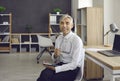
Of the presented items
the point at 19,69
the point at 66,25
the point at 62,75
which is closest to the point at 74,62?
the point at 62,75

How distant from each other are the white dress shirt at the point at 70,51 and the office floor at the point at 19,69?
2.17 m

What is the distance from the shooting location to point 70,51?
327 cm

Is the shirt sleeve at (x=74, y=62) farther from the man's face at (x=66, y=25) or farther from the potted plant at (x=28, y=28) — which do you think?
the potted plant at (x=28, y=28)

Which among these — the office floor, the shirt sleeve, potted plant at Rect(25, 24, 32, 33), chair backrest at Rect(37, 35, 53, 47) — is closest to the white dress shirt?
the shirt sleeve

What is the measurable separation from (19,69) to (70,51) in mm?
3424

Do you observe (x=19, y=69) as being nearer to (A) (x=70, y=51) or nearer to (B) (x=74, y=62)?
(A) (x=70, y=51)

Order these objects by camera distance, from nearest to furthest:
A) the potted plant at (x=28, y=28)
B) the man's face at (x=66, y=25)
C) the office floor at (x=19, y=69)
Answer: the man's face at (x=66, y=25), the office floor at (x=19, y=69), the potted plant at (x=28, y=28)

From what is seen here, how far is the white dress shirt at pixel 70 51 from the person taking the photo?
10.1 feet

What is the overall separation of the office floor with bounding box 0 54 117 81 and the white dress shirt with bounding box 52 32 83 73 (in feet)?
7.12

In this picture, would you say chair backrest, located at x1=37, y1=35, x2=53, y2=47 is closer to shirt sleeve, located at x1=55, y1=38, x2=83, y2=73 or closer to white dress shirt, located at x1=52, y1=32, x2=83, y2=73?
white dress shirt, located at x1=52, y1=32, x2=83, y2=73

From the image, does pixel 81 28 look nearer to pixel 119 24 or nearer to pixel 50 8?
pixel 119 24

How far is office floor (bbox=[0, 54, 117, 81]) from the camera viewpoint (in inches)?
218

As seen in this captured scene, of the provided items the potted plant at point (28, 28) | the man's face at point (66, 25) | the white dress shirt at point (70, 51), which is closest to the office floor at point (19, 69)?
the potted plant at point (28, 28)

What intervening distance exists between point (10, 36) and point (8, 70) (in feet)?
10.5
